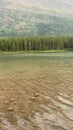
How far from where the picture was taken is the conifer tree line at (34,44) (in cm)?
16350

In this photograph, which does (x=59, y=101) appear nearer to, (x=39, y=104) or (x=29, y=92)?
(x=39, y=104)

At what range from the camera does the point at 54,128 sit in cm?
1294

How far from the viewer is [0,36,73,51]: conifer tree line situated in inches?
6437

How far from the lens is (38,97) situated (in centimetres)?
2066

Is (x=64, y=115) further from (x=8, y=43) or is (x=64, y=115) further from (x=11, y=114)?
(x=8, y=43)

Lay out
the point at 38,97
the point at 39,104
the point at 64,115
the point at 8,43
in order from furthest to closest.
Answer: the point at 8,43, the point at 38,97, the point at 39,104, the point at 64,115

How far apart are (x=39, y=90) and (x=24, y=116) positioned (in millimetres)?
8745

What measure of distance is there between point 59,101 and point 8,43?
145991 millimetres

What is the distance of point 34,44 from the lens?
16775 cm

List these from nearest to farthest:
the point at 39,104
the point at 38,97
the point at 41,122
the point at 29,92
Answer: the point at 41,122 < the point at 39,104 < the point at 38,97 < the point at 29,92

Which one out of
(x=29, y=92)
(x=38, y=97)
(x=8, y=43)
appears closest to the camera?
(x=38, y=97)

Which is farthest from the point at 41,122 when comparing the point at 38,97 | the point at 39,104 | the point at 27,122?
the point at 38,97

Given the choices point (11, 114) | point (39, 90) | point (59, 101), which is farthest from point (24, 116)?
point (39, 90)

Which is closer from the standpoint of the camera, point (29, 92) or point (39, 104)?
point (39, 104)
